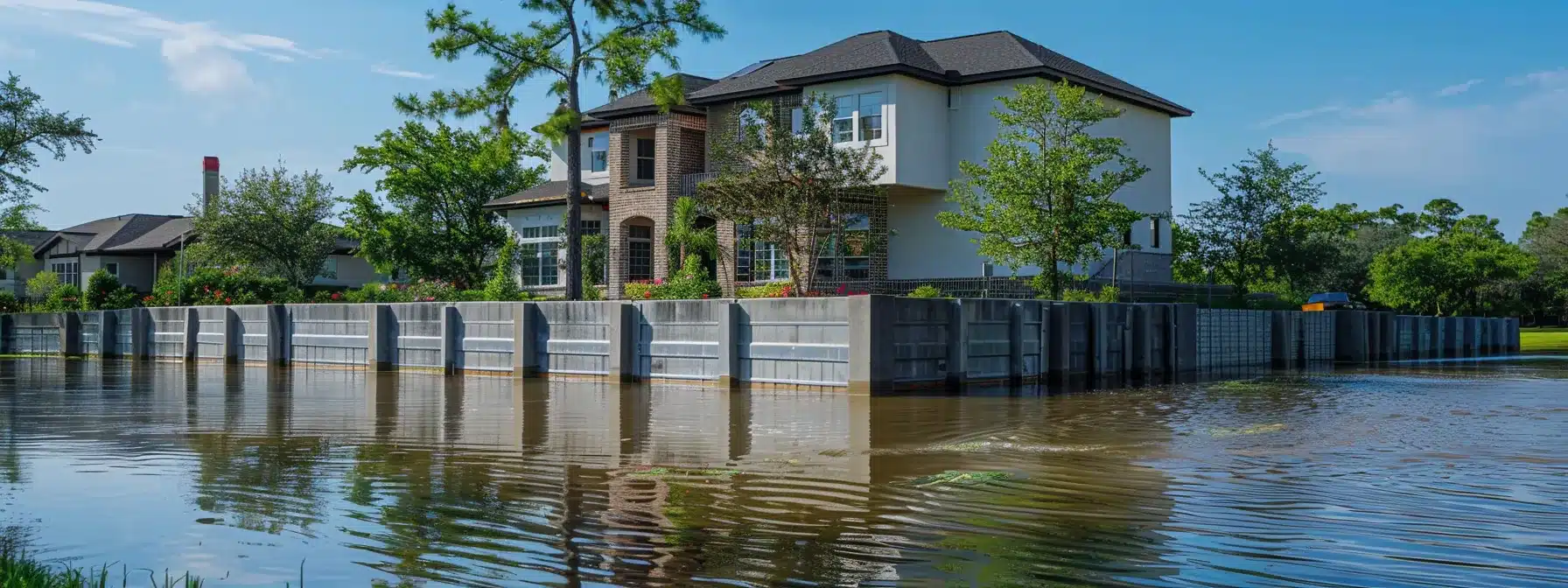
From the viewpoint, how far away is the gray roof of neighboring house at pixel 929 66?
3500 cm

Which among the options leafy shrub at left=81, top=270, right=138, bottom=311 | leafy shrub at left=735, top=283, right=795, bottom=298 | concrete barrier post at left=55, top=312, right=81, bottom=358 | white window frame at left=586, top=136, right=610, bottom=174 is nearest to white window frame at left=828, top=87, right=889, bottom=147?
leafy shrub at left=735, top=283, right=795, bottom=298

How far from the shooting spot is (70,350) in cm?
3747

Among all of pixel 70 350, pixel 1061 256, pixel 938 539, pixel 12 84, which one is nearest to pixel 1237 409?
pixel 938 539

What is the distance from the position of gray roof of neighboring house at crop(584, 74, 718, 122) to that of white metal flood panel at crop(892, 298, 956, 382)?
2093 cm

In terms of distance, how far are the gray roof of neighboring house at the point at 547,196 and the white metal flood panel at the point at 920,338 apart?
24.6m

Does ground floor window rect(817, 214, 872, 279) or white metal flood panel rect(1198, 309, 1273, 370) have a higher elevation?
ground floor window rect(817, 214, 872, 279)

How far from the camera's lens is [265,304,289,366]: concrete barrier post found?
1172 inches

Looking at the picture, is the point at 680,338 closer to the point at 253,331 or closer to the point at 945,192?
the point at 253,331

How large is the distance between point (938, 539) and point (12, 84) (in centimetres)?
5695

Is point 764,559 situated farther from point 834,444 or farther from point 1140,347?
point 1140,347

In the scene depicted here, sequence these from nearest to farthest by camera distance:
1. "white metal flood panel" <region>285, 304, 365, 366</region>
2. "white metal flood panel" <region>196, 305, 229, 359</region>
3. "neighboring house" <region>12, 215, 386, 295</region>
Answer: "white metal flood panel" <region>285, 304, 365, 366</region>, "white metal flood panel" <region>196, 305, 229, 359</region>, "neighboring house" <region>12, 215, 386, 295</region>

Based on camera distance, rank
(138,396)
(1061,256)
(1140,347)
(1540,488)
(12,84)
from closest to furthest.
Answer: (1540,488)
(138,396)
(1140,347)
(1061,256)
(12,84)

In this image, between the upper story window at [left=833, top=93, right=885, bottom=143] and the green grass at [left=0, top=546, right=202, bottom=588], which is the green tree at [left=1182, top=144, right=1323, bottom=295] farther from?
the green grass at [left=0, top=546, right=202, bottom=588]

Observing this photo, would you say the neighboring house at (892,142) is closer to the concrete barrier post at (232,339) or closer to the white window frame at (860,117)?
the white window frame at (860,117)
